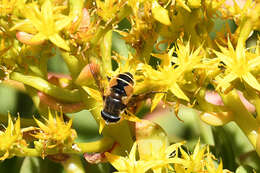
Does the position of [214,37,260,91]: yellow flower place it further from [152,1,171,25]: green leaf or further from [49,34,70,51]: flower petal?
[49,34,70,51]: flower petal

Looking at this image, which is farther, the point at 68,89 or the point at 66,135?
the point at 68,89

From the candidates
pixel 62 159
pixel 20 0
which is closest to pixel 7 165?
pixel 62 159

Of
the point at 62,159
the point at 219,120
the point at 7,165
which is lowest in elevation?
the point at 7,165

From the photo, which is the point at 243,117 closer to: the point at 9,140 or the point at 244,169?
the point at 244,169

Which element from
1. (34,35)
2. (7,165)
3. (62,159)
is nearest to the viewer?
(34,35)

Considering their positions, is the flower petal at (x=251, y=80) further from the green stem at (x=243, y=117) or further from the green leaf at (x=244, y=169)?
the green leaf at (x=244, y=169)

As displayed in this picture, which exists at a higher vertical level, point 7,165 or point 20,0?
point 20,0

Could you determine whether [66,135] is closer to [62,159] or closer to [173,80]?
[62,159]

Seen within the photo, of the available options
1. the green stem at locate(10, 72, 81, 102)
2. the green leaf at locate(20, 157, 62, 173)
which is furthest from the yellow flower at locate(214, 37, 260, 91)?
the green leaf at locate(20, 157, 62, 173)
